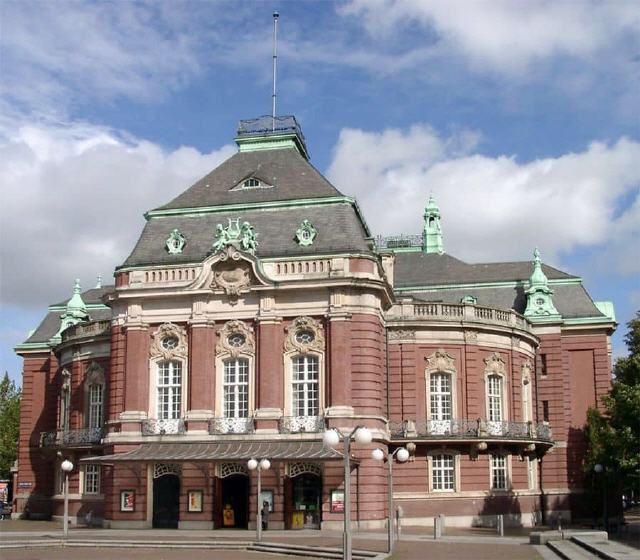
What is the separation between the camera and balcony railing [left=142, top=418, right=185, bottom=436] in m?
41.5

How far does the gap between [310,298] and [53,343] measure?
23.1m

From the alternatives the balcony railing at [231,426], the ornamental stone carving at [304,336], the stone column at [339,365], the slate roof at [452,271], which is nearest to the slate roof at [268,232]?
the ornamental stone carving at [304,336]

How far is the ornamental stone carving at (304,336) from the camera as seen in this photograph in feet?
135

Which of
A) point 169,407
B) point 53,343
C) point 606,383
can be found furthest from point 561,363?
point 53,343

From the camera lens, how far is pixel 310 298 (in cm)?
4128

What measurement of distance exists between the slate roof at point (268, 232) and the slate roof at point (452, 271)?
11.0 metres

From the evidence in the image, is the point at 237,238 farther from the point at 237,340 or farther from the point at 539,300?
the point at 539,300

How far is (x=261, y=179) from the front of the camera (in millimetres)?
46125

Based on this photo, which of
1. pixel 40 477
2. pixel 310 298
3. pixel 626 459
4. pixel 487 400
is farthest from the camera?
pixel 40 477

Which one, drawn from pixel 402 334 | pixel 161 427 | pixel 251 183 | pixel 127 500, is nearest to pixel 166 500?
pixel 127 500

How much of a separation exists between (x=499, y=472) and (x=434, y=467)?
353 centimetres

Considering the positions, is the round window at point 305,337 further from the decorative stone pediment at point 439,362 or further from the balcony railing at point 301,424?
the decorative stone pediment at point 439,362

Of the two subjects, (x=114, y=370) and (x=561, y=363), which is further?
(x=561, y=363)

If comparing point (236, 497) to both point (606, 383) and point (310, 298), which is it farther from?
point (606, 383)
